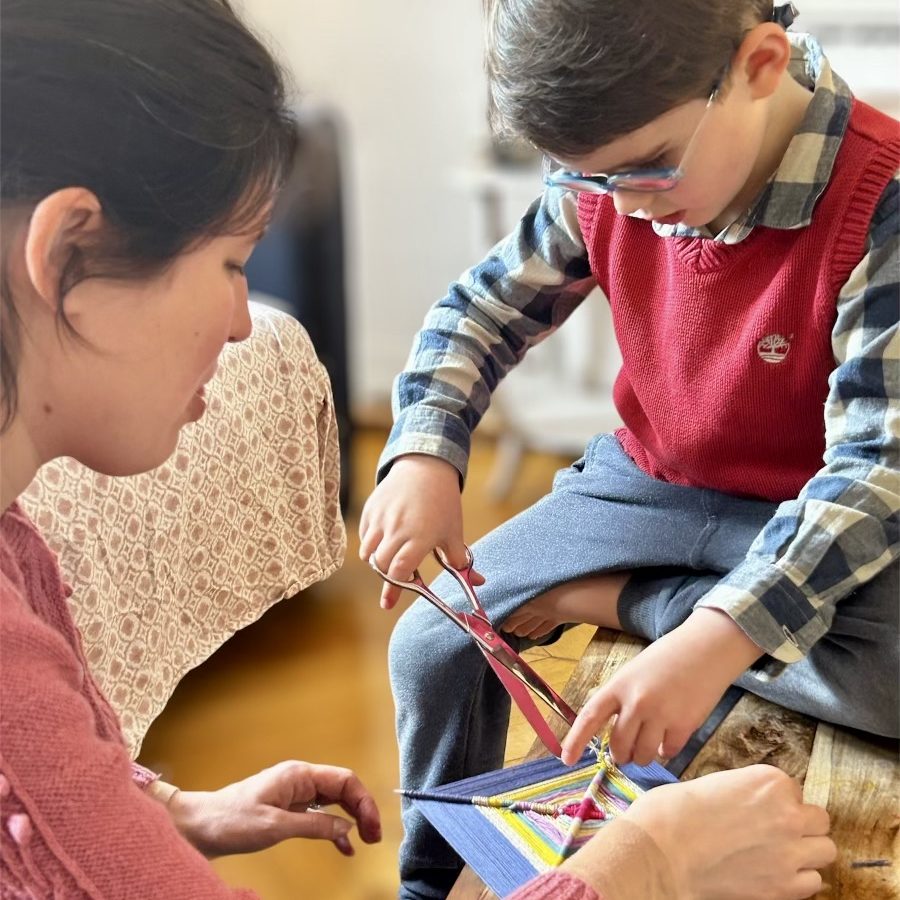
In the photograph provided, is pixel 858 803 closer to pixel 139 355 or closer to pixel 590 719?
pixel 590 719

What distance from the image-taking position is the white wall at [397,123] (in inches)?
113

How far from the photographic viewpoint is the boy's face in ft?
3.02

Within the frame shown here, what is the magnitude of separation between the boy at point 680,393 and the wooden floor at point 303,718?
505 mm

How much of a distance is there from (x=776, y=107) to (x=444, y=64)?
2015 mm

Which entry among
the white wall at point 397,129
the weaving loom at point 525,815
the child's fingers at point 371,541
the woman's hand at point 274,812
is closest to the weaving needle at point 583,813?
Answer: the weaving loom at point 525,815

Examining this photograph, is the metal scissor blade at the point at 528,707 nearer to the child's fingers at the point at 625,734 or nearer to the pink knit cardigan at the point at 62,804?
the child's fingers at the point at 625,734

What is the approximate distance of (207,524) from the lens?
152 centimetres

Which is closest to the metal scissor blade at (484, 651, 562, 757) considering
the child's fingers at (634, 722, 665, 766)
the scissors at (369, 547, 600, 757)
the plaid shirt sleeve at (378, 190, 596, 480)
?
the scissors at (369, 547, 600, 757)

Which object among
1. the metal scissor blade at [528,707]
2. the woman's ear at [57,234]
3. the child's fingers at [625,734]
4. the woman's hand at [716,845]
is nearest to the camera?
the woman's ear at [57,234]

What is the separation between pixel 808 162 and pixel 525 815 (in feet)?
1.82

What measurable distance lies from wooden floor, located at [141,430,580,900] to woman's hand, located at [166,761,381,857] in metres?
0.71

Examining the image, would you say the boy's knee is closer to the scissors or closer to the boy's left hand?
the scissors

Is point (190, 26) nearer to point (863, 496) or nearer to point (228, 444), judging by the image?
point (863, 496)

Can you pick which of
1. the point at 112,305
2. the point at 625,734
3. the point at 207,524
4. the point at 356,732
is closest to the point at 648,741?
the point at 625,734
